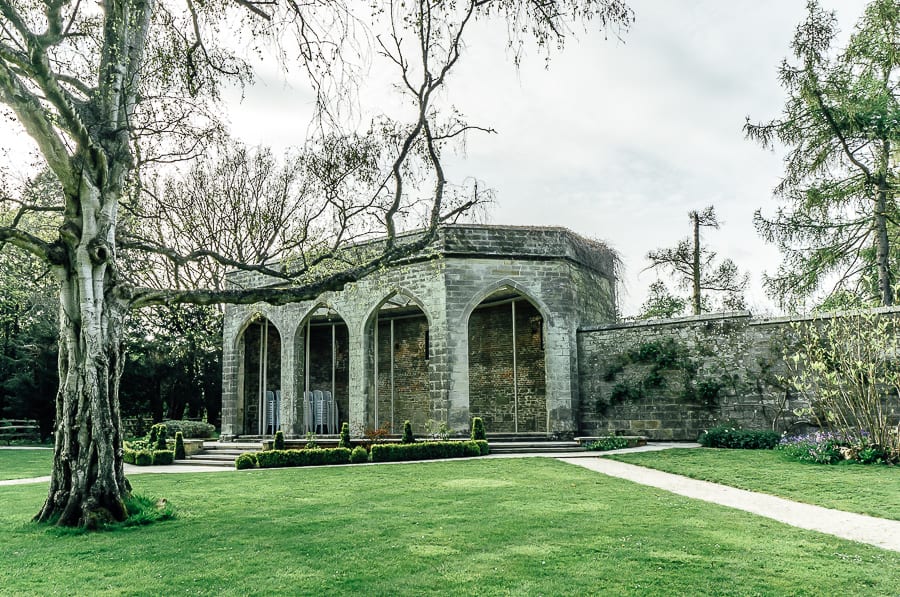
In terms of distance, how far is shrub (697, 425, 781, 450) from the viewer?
1269 cm

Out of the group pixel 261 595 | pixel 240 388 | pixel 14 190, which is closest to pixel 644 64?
pixel 261 595

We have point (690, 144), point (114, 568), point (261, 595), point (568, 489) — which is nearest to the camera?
point (261, 595)

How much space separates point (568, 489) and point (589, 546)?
307cm

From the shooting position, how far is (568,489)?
8.23 metres

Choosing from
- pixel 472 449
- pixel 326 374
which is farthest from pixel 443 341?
pixel 326 374

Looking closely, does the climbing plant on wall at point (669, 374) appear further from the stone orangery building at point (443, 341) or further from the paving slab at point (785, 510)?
the paving slab at point (785, 510)

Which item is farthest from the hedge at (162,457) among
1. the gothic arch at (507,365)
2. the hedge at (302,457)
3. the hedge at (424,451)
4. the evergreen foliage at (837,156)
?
the evergreen foliage at (837,156)

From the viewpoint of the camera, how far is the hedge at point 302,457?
1292 centimetres

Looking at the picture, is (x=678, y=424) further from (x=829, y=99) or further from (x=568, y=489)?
(x=829, y=99)

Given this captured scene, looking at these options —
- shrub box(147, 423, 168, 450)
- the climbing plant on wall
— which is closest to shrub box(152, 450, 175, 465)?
shrub box(147, 423, 168, 450)

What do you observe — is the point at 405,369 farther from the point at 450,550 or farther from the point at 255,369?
the point at 450,550

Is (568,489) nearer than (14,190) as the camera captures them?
Yes

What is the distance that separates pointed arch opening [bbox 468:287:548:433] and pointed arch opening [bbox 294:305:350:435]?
3.88m

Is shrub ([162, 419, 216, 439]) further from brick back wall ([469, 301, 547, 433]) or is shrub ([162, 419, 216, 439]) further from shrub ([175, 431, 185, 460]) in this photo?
brick back wall ([469, 301, 547, 433])
